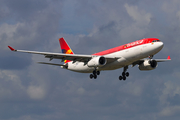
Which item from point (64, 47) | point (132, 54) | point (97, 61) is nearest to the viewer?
point (132, 54)

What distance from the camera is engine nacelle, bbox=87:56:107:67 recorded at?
50.4 meters

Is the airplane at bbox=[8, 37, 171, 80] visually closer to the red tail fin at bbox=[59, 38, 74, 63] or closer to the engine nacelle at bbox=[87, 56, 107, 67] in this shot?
the engine nacelle at bbox=[87, 56, 107, 67]

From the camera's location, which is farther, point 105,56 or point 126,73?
point 126,73

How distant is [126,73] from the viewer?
58594mm

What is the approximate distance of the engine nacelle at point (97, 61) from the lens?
50375 mm

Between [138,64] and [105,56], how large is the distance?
24.8 feet

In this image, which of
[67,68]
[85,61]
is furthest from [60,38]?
[85,61]

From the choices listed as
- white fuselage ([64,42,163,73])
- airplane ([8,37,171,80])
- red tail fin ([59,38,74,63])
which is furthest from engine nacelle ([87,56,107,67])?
red tail fin ([59,38,74,63])

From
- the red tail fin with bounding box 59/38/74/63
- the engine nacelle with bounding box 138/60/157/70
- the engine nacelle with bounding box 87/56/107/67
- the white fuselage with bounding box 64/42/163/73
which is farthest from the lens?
the red tail fin with bounding box 59/38/74/63

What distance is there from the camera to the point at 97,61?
165 ft

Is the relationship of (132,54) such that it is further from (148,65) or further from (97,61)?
(148,65)

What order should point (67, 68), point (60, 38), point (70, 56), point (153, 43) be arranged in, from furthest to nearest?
point (60, 38)
point (67, 68)
point (70, 56)
point (153, 43)

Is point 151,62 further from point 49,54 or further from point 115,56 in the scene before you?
point 49,54

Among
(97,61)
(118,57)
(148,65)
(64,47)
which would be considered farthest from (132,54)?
(64,47)
